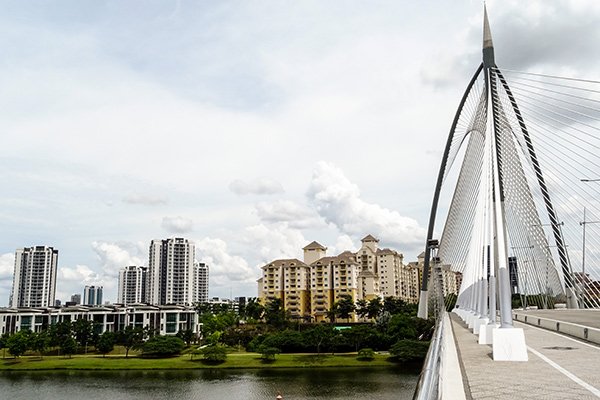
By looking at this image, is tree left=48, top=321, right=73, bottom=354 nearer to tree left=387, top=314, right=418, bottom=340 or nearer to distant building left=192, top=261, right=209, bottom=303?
tree left=387, top=314, right=418, bottom=340

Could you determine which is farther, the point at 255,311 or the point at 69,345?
the point at 255,311

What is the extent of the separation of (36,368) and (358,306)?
44.3m

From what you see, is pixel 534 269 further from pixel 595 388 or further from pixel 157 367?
pixel 157 367

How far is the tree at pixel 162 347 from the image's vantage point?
159ft

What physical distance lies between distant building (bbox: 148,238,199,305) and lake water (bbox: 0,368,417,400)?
73945mm

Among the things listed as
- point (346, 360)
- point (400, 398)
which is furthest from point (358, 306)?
point (400, 398)

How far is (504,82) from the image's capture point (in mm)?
19531

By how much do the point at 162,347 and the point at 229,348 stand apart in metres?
6.52

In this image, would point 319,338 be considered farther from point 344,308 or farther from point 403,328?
point 344,308

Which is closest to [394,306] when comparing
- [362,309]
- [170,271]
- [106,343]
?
[362,309]

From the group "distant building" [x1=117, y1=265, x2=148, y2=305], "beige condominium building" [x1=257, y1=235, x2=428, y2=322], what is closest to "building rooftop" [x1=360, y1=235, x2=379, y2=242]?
"beige condominium building" [x1=257, y1=235, x2=428, y2=322]

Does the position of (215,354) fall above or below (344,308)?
below

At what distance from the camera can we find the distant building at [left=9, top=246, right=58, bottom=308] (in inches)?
4090

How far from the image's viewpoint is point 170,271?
117875 millimetres
